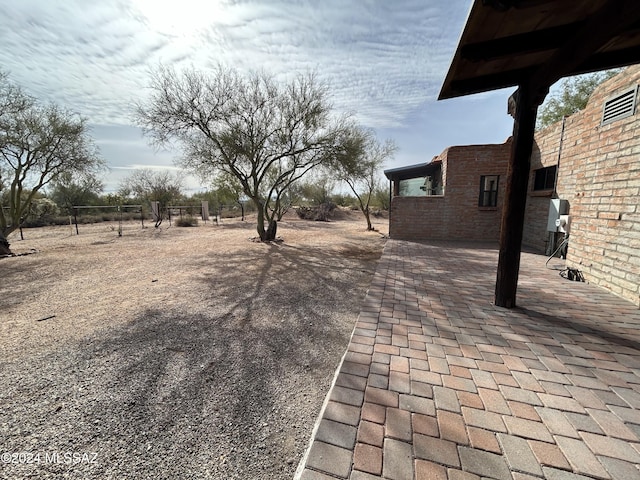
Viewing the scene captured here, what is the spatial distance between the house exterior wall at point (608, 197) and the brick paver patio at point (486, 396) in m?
0.63

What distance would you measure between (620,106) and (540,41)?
256cm

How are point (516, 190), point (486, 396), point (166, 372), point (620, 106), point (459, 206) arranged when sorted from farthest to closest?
point (459, 206), point (620, 106), point (516, 190), point (166, 372), point (486, 396)

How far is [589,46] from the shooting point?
192 cm

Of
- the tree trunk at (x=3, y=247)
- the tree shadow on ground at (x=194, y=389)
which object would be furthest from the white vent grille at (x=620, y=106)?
the tree trunk at (x=3, y=247)

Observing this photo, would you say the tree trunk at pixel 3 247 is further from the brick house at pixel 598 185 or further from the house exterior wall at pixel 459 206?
the brick house at pixel 598 185

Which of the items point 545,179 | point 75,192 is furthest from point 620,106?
point 75,192

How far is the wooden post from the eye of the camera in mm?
2549

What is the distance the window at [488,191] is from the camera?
27.9 ft

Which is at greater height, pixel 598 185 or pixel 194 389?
pixel 598 185

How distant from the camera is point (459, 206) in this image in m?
8.74

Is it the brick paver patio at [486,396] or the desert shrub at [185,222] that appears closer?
the brick paver patio at [486,396]

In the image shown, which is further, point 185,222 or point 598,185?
point 185,222

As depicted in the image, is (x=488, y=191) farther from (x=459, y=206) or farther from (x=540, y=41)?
(x=540, y=41)

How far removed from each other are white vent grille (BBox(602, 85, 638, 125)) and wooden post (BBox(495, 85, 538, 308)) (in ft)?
6.52
